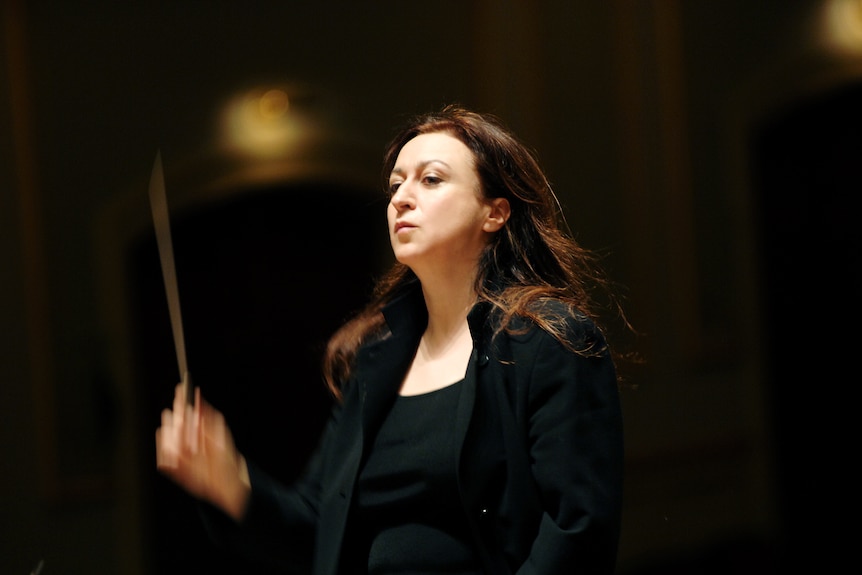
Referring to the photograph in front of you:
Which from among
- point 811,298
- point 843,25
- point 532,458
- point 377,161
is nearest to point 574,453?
point 532,458

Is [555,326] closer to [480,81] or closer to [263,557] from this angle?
[263,557]

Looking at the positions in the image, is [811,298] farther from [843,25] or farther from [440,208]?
[440,208]

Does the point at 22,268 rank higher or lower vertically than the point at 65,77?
lower

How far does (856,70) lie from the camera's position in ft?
11.7

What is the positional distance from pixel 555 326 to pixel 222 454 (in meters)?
0.54

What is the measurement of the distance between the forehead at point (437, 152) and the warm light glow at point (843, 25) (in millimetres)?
2252

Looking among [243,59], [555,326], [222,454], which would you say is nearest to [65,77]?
[243,59]

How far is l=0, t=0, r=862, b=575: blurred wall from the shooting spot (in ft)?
10.6

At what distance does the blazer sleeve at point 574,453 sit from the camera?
5.01ft

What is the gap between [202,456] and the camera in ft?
5.52

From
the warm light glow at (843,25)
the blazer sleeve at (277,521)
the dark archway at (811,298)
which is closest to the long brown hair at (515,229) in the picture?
the blazer sleeve at (277,521)

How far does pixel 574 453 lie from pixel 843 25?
2.56 metres

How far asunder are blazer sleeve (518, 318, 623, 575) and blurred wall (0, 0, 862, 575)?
147 centimetres

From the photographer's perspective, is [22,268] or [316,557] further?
[22,268]
